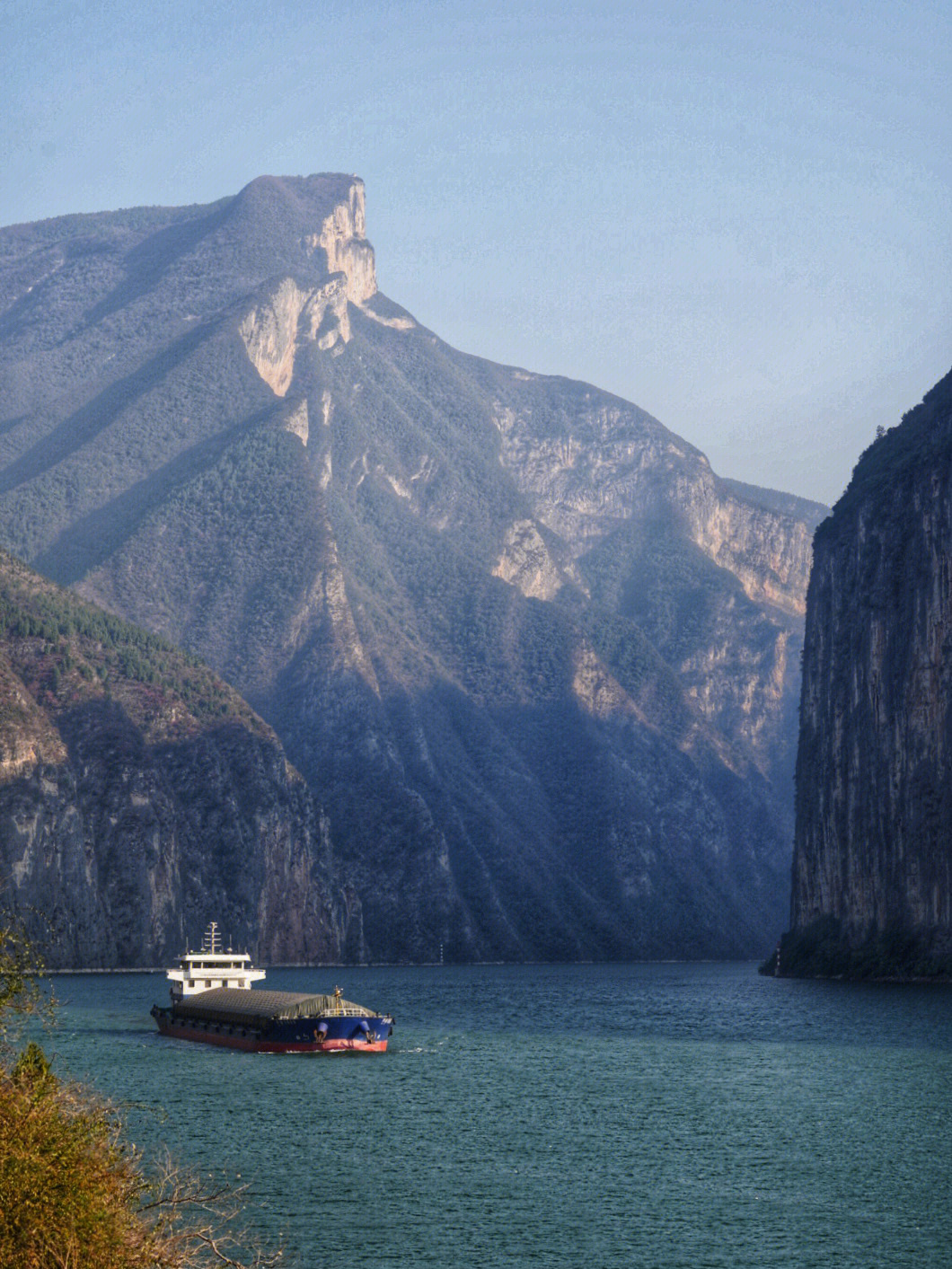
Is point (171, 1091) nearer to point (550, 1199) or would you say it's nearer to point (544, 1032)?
point (550, 1199)

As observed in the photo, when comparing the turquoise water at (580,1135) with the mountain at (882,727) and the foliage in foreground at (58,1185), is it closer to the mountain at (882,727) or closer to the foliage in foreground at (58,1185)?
the foliage in foreground at (58,1185)

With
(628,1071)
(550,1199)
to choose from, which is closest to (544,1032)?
(628,1071)

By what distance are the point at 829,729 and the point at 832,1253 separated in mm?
132619

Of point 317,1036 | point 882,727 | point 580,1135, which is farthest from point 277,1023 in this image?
point 882,727

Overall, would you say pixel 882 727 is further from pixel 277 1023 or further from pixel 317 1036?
pixel 277 1023

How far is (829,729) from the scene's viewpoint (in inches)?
6929

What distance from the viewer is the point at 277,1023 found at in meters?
104

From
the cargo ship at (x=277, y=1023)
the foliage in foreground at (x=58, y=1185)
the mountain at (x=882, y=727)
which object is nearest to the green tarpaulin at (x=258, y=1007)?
the cargo ship at (x=277, y=1023)

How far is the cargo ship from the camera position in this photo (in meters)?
103

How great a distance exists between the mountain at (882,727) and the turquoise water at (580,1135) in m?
24.5

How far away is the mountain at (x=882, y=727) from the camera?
145250 millimetres

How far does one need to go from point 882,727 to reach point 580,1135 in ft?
318

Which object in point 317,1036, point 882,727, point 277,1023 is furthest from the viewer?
point 882,727

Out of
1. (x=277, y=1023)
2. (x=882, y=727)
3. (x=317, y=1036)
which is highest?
(x=882, y=727)
